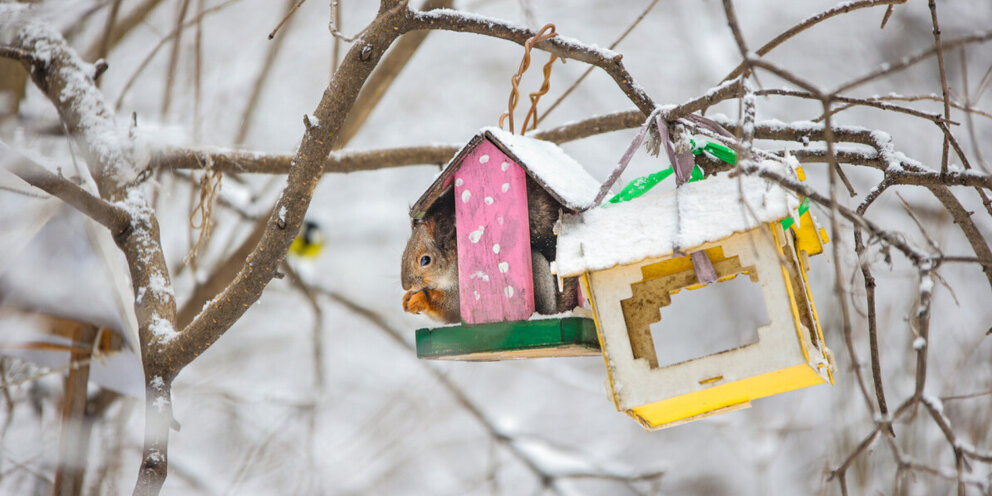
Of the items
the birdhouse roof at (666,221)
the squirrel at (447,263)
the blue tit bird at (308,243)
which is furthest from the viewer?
the blue tit bird at (308,243)

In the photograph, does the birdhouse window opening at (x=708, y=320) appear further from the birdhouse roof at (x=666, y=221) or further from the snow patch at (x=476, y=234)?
the birdhouse roof at (x=666, y=221)

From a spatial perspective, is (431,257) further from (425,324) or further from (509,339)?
(425,324)

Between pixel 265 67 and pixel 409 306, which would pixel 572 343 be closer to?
pixel 409 306

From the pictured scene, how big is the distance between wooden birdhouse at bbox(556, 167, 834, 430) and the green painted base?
7 cm

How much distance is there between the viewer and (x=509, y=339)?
125cm

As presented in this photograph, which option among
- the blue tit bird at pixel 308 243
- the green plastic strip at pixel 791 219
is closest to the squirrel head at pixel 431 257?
the green plastic strip at pixel 791 219

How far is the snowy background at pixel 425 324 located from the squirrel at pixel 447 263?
1.42 meters

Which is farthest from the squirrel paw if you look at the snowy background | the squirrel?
the snowy background

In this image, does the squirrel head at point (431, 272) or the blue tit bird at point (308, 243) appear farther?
the blue tit bird at point (308, 243)

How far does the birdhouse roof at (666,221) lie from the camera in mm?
1042

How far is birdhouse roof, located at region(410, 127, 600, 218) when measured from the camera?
1.24m

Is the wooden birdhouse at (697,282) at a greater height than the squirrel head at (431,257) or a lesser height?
lesser

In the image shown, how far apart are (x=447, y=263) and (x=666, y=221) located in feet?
1.47

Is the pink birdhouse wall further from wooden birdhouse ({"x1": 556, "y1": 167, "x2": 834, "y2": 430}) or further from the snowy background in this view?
the snowy background
